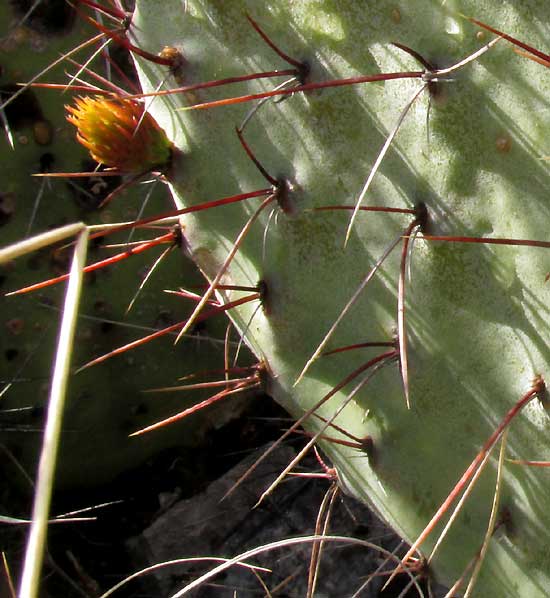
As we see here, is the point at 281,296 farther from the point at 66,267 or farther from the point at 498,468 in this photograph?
the point at 66,267

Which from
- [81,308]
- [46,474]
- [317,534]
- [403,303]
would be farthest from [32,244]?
[81,308]

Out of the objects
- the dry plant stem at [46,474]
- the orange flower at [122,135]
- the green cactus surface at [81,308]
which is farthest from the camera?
the green cactus surface at [81,308]

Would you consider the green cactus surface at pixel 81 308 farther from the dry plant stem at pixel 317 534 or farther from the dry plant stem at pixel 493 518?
the dry plant stem at pixel 493 518

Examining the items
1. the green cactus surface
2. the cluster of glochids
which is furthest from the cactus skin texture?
the green cactus surface

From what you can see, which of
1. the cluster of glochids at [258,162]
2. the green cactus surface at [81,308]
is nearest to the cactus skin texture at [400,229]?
the cluster of glochids at [258,162]

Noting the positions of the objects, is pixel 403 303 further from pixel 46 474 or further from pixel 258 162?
pixel 46 474

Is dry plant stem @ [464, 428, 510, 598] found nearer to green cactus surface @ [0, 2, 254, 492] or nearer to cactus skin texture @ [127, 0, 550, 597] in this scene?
cactus skin texture @ [127, 0, 550, 597]
